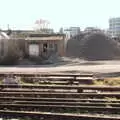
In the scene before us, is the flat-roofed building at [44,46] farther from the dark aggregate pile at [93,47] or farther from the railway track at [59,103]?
the railway track at [59,103]

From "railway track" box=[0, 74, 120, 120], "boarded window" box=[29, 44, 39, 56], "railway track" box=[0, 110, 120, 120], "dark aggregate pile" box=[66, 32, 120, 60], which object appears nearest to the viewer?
"railway track" box=[0, 110, 120, 120]

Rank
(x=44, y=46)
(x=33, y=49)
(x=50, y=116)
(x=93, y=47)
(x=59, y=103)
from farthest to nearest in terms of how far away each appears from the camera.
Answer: (x=93, y=47)
(x=44, y=46)
(x=33, y=49)
(x=59, y=103)
(x=50, y=116)

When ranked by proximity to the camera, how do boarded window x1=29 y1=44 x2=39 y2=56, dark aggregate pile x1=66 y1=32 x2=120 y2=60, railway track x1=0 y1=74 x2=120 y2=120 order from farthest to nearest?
dark aggregate pile x1=66 y1=32 x2=120 y2=60 < boarded window x1=29 y1=44 x2=39 y2=56 < railway track x1=0 y1=74 x2=120 y2=120

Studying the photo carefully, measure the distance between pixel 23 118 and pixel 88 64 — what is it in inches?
1148

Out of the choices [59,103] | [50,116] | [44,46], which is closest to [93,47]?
[44,46]

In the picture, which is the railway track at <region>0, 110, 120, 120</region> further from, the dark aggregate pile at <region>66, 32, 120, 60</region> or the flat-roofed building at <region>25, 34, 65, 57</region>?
the dark aggregate pile at <region>66, 32, 120, 60</region>

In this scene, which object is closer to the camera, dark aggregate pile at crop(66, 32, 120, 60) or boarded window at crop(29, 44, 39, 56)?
boarded window at crop(29, 44, 39, 56)

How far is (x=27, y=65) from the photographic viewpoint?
133 feet

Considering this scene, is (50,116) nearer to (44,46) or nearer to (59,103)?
(59,103)

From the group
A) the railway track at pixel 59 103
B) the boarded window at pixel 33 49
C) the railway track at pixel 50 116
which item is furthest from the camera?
the boarded window at pixel 33 49

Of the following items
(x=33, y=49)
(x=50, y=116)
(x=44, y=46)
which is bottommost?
(x=50, y=116)

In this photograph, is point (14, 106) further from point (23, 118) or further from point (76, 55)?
point (76, 55)

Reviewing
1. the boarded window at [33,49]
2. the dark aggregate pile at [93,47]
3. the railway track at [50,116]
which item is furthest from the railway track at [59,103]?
the dark aggregate pile at [93,47]

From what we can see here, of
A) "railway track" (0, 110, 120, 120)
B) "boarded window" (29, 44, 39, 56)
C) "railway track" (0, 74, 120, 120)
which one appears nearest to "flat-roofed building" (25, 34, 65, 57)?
"boarded window" (29, 44, 39, 56)
